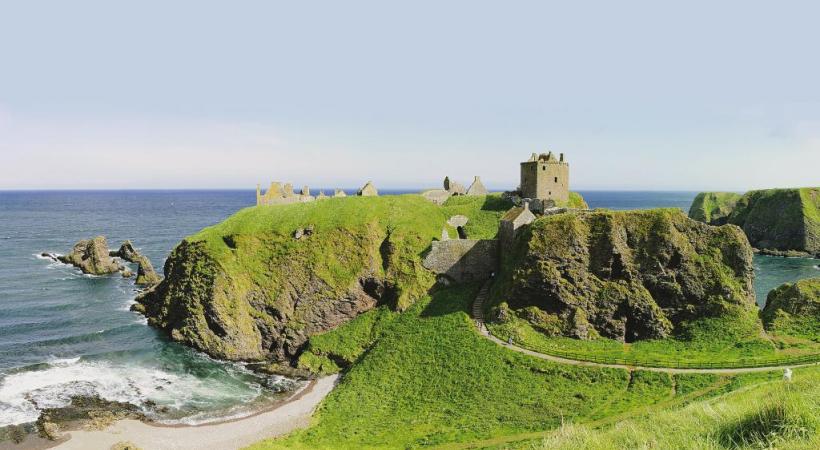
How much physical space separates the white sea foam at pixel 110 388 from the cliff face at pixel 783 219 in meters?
129

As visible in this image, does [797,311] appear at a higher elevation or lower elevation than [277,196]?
lower

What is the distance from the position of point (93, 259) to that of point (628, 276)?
277 feet

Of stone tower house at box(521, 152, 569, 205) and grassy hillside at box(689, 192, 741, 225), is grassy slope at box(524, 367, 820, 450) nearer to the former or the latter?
stone tower house at box(521, 152, 569, 205)

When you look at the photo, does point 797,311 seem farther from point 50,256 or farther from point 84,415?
point 50,256

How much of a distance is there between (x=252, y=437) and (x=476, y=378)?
17.6 meters

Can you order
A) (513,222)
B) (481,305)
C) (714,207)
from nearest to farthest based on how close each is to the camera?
(481,305)
(513,222)
(714,207)

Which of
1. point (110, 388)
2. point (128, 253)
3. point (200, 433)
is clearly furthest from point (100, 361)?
point (128, 253)

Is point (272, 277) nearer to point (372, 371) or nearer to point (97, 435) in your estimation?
point (372, 371)

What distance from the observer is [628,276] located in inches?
1751

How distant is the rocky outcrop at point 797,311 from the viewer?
41.2 metres

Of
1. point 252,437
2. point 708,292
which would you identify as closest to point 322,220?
point 252,437

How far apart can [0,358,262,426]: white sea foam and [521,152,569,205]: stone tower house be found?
3743cm

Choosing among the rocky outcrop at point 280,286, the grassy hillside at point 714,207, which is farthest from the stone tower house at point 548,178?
the grassy hillside at point 714,207

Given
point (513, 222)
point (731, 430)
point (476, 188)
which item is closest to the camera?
point (731, 430)
